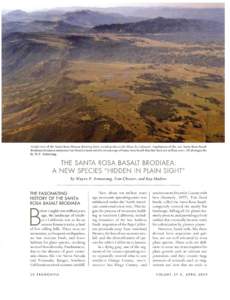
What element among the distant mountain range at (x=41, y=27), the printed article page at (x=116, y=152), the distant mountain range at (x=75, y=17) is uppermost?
the distant mountain range at (x=75, y=17)

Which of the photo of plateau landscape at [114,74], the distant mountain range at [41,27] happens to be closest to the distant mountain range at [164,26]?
the photo of plateau landscape at [114,74]

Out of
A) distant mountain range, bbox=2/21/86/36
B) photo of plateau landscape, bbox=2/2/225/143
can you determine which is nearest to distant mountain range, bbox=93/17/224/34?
photo of plateau landscape, bbox=2/2/225/143

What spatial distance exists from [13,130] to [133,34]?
1.48 metres

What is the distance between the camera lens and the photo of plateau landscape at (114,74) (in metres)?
4.50

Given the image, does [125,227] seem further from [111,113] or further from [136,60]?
[136,60]

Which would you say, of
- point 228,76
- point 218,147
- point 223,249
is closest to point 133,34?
point 228,76

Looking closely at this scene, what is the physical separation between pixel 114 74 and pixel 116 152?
2.46 feet

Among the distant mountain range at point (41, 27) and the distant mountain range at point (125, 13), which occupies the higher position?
the distant mountain range at point (125, 13)

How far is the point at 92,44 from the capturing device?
15.1 feet

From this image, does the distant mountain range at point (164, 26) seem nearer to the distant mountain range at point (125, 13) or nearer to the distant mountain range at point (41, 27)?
the distant mountain range at point (125, 13)

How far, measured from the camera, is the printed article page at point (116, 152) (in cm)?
451

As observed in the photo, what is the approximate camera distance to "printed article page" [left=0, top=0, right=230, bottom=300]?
451 cm

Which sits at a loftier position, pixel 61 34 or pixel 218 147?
pixel 61 34

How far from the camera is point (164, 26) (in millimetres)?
4578
